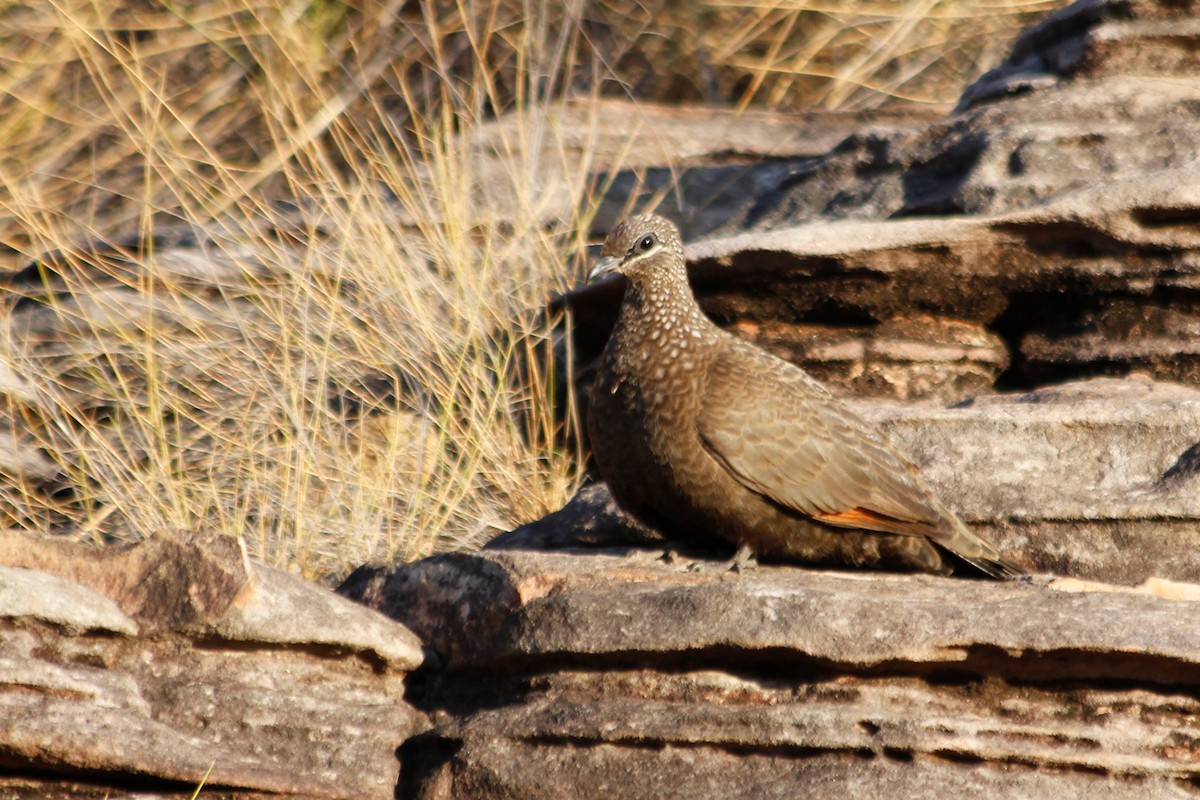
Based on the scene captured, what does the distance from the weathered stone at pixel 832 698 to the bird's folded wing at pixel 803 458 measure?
20.6 inches

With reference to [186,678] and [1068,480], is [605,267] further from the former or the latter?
[186,678]

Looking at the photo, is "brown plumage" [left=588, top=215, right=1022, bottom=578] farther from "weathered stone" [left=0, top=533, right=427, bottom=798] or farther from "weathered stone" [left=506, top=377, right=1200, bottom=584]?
"weathered stone" [left=0, top=533, right=427, bottom=798]

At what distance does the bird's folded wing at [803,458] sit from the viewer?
4.54m

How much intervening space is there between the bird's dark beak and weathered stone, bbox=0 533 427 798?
132cm

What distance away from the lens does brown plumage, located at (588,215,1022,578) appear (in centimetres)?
454

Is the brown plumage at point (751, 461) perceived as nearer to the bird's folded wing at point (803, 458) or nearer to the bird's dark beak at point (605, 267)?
the bird's folded wing at point (803, 458)

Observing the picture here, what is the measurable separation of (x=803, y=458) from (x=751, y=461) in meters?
0.17

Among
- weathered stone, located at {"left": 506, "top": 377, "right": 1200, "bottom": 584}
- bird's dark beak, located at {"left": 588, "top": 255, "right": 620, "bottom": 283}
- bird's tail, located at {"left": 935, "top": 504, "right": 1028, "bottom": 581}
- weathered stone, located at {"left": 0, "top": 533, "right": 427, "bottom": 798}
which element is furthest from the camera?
bird's dark beak, located at {"left": 588, "top": 255, "right": 620, "bottom": 283}

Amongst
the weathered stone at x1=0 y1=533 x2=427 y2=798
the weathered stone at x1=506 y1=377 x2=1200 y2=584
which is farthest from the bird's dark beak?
the weathered stone at x1=0 y1=533 x2=427 y2=798

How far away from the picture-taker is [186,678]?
3.93 meters

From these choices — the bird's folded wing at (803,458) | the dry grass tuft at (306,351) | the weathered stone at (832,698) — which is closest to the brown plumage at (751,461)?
the bird's folded wing at (803,458)

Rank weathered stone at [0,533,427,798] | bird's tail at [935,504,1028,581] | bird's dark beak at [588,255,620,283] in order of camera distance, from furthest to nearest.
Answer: bird's dark beak at [588,255,620,283] < bird's tail at [935,504,1028,581] < weathered stone at [0,533,427,798]

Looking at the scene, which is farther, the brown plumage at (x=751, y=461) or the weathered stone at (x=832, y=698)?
the brown plumage at (x=751, y=461)

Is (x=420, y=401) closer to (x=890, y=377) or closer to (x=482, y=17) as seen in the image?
(x=890, y=377)
